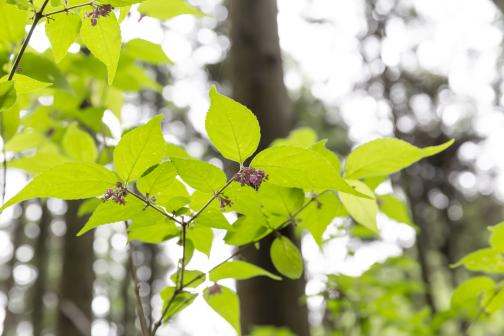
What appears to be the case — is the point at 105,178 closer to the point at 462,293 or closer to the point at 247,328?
the point at 462,293

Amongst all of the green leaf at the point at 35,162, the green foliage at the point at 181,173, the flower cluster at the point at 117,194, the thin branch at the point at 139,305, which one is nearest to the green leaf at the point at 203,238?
the green foliage at the point at 181,173

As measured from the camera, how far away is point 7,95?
2.02ft

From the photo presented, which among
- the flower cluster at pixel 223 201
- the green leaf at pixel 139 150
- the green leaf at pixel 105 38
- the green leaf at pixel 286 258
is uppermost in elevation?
the green leaf at pixel 105 38

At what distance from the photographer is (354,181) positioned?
0.82 meters

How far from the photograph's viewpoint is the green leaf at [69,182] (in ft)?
1.92

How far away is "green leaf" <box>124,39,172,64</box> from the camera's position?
1.05 m

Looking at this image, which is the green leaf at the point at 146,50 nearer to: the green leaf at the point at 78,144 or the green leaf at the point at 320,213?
the green leaf at the point at 78,144

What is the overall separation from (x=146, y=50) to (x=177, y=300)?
54 cm

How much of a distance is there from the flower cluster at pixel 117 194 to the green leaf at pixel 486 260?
65 cm

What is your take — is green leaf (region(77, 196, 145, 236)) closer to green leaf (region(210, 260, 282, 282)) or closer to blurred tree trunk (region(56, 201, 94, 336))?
green leaf (region(210, 260, 282, 282))

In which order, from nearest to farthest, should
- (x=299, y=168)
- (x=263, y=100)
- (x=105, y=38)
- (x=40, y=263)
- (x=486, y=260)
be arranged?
1. (x=299, y=168)
2. (x=105, y=38)
3. (x=486, y=260)
4. (x=263, y=100)
5. (x=40, y=263)

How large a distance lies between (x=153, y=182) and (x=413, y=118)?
383 inches

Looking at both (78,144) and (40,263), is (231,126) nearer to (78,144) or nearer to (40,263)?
(78,144)

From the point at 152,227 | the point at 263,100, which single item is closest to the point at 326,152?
the point at 152,227
